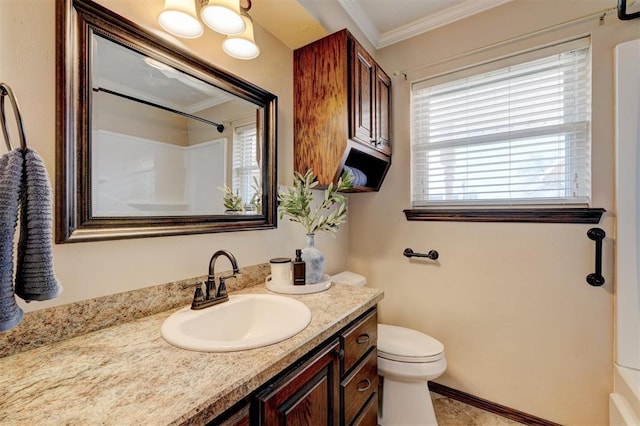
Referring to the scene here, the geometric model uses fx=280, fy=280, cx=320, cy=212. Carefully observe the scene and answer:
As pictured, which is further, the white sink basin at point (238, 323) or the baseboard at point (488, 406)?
the baseboard at point (488, 406)

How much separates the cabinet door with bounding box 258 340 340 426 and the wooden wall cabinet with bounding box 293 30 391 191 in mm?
974

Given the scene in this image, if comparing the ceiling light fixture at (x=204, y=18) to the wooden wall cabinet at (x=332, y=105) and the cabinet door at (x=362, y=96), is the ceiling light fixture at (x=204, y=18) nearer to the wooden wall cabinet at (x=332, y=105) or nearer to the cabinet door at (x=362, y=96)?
the wooden wall cabinet at (x=332, y=105)

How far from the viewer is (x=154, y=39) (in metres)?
1.05

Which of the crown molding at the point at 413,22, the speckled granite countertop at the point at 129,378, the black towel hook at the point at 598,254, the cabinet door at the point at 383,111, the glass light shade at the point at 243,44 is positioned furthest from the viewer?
the cabinet door at the point at 383,111

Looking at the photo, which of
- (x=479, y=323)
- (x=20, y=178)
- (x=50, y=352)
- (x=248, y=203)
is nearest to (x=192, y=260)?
(x=248, y=203)

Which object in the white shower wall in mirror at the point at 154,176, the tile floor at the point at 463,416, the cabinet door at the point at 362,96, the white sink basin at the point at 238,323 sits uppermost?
the cabinet door at the point at 362,96

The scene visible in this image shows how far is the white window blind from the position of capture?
1.55 metres

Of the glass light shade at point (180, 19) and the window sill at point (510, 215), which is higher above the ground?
the glass light shade at point (180, 19)

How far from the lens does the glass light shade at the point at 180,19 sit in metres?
0.99

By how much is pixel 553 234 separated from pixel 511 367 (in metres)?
0.83

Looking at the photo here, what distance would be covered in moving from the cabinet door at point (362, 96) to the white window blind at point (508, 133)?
0.43 m

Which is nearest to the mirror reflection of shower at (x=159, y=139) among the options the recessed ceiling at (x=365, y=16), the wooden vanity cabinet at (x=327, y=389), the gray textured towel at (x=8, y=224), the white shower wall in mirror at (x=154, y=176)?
the white shower wall in mirror at (x=154, y=176)

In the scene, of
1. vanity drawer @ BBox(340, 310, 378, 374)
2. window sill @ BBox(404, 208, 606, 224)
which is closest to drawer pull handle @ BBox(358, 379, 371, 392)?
vanity drawer @ BBox(340, 310, 378, 374)

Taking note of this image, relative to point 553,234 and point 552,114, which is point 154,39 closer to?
point 552,114
